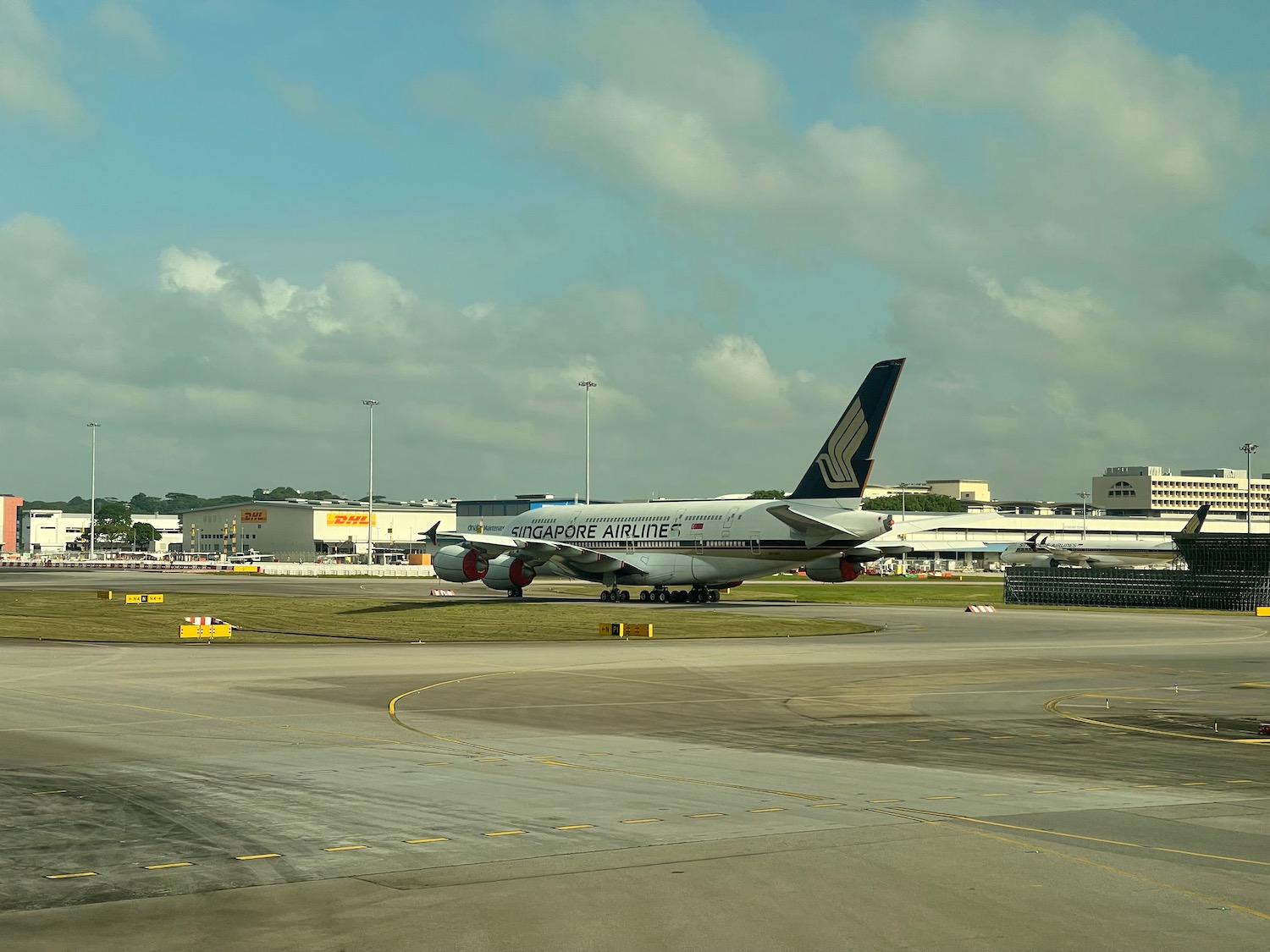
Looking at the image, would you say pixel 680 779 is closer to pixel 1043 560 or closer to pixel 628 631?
pixel 628 631

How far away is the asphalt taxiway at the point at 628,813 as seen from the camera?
10.3 metres

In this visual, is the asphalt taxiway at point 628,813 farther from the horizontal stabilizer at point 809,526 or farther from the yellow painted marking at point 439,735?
the horizontal stabilizer at point 809,526

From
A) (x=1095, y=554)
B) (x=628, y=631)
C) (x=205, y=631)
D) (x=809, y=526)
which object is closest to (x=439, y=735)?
(x=628, y=631)

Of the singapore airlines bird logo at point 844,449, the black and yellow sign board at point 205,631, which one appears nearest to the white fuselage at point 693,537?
the singapore airlines bird logo at point 844,449

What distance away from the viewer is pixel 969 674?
115 feet

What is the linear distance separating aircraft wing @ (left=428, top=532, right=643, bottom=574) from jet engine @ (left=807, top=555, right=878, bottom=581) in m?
10.5

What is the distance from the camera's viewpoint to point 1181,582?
80438 mm

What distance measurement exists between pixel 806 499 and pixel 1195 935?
58.7 m

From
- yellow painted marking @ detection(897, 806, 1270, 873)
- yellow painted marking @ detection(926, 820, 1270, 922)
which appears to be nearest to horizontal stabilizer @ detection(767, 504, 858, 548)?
yellow painted marking @ detection(897, 806, 1270, 873)

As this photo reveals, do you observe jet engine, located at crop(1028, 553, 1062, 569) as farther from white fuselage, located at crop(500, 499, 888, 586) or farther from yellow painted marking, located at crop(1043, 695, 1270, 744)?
yellow painted marking, located at crop(1043, 695, 1270, 744)

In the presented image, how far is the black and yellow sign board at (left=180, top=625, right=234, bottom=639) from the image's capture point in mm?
47781

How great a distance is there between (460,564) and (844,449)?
2406 cm

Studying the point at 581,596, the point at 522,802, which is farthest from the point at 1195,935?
the point at 581,596

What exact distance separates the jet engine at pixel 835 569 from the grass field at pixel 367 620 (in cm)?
732
